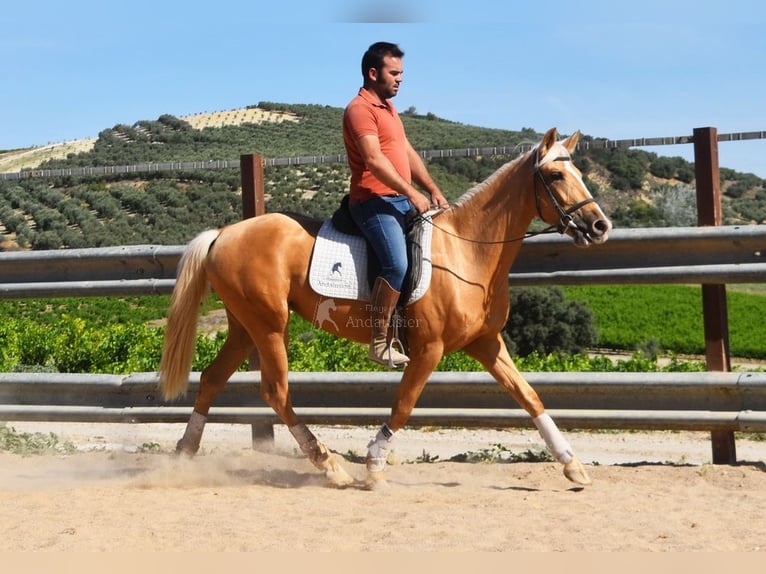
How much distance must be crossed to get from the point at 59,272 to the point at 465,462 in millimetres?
3372

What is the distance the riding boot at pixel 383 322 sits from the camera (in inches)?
234

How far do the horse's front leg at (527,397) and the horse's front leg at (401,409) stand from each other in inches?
14.7

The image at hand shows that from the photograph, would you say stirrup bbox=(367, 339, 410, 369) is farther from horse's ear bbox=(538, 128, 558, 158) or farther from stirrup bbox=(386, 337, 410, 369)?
horse's ear bbox=(538, 128, 558, 158)

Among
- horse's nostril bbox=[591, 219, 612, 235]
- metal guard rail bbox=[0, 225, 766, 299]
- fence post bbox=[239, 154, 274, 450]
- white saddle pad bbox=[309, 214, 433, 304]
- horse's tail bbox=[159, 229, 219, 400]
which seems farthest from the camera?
fence post bbox=[239, 154, 274, 450]

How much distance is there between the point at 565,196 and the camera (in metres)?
5.84

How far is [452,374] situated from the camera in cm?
674

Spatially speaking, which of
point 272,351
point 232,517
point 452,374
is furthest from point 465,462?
point 232,517

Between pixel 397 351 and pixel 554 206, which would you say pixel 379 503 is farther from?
pixel 554 206

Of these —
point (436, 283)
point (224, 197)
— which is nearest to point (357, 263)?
point (436, 283)

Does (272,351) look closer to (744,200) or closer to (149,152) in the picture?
(744,200)

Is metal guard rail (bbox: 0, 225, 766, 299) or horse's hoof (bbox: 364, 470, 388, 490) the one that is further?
metal guard rail (bbox: 0, 225, 766, 299)

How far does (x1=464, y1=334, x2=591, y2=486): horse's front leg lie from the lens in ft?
19.7

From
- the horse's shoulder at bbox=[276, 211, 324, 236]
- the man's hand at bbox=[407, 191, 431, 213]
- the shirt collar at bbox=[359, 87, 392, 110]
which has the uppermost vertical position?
the shirt collar at bbox=[359, 87, 392, 110]

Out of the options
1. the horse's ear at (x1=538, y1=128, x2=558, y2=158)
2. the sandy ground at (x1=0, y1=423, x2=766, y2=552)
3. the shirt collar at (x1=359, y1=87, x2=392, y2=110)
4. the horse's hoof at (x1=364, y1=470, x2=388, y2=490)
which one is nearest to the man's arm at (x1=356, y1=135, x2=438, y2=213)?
the shirt collar at (x1=359, y1=87, x2=392, y2=110)
